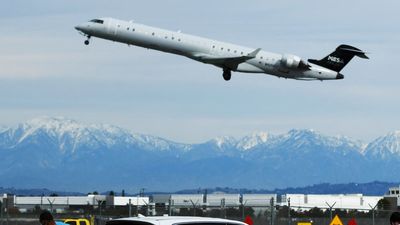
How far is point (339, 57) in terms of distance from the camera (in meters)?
107

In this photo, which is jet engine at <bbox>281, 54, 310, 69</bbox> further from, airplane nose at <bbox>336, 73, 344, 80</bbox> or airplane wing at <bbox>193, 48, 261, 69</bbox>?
airplane nose at <bbox>336, 73, 344, 80</bbox>

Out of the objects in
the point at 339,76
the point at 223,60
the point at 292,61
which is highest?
the point at 292,61

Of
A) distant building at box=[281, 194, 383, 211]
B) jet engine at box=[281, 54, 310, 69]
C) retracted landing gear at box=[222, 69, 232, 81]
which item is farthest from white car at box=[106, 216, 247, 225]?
distant building at box=[281, 194, 383, 211]

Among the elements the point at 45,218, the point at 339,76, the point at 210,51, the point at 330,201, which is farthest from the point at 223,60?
the point at 330,201

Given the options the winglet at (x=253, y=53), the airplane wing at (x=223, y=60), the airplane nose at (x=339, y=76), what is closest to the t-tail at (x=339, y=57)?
the airplane nose at (x=339, y=76)

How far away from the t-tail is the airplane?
2055 mm

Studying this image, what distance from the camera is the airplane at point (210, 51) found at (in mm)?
88125

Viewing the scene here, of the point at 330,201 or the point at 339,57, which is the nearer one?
the point at 339,57

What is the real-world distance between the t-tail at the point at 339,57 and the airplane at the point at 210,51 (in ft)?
6.74

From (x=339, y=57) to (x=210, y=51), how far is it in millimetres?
18543

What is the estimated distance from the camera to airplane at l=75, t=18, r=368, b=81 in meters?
88.1

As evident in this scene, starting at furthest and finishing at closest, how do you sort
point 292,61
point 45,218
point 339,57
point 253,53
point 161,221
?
point 339,57
point 292,61
point 253,53
point 45,218
point 161,221

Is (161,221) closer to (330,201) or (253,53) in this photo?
(253,53)

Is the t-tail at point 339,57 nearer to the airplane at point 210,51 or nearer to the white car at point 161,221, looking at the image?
the airplane at point 210,51
